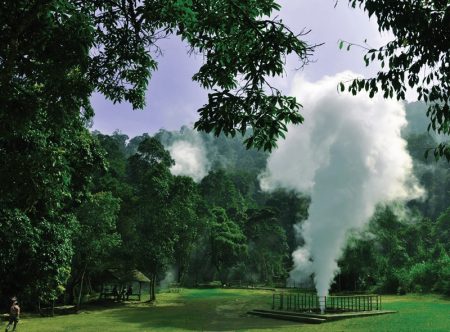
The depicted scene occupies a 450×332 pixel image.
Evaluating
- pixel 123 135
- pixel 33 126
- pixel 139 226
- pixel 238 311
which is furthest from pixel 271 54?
pixel 123 135

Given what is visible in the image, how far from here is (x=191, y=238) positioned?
47844 mm

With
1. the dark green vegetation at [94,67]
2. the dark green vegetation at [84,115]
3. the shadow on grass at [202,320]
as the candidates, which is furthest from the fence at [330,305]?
the dark green vegetation at [94,67]

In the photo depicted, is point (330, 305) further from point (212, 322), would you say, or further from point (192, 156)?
point (192, 156)

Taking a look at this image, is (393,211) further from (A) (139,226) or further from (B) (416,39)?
(B) (416,39)

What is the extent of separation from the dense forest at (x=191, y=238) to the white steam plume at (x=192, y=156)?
6147 centimetres

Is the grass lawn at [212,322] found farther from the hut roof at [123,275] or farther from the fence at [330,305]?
the hut roof at [123,275]

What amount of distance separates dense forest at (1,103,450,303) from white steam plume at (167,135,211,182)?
61474 mm

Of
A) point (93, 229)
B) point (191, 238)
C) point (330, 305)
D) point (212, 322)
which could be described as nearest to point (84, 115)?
point (212, 322)

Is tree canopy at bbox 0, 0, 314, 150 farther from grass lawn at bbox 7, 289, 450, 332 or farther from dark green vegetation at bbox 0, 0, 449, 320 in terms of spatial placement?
grass lawn at bbox 7, 289, 450, 332

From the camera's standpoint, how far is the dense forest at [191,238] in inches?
659

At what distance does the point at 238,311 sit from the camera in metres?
28.5

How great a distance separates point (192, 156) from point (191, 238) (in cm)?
11762

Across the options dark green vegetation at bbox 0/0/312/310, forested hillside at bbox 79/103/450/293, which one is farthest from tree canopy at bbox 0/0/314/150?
forested hillside at bbox 79/103/450/293

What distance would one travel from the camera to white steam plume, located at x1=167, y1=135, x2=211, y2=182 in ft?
485
